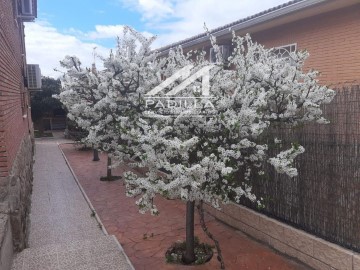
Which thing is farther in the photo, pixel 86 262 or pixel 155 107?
pixel 155 107

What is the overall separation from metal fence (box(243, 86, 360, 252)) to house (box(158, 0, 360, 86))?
2511 mm

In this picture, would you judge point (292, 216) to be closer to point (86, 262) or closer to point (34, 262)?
point (86, 262)

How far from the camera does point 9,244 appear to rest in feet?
13.4

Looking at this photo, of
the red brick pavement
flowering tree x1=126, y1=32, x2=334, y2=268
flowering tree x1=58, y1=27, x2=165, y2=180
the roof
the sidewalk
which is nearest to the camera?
flowering tree x1=126, y1=32, x2=334, y2=268

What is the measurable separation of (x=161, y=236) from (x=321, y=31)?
6.10m

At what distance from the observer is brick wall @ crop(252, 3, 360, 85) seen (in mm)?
6754

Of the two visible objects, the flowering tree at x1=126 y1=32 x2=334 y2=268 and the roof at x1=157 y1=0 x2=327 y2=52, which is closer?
the flowering tree at x1=126 y1=32 x2=334 y2=268

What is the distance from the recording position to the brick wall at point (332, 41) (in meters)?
6.75

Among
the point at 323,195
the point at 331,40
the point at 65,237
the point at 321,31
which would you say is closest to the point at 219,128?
Result: the point at 323,195

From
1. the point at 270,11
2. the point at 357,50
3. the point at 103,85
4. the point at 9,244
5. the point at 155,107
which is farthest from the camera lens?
the point at 270,11

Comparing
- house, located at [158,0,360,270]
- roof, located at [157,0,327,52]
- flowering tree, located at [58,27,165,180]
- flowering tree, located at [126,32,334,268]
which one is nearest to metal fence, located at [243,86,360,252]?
house, located at [158,0,360,270]

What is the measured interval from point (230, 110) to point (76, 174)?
8.19 meters

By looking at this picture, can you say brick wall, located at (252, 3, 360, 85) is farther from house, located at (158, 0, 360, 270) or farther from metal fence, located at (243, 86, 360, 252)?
metal fence, located at (243, 86, 360, 252)

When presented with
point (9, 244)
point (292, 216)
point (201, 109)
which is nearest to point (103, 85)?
point (201, 109)
